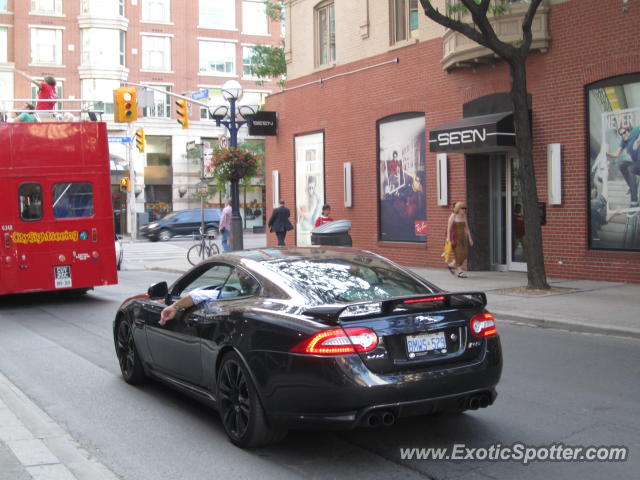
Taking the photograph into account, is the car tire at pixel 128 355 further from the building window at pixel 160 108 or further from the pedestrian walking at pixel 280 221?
the building window at pixel 160 108

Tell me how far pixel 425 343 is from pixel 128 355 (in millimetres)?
3725

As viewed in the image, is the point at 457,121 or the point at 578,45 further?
the point at 457,121

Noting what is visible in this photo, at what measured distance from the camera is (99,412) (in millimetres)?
6805

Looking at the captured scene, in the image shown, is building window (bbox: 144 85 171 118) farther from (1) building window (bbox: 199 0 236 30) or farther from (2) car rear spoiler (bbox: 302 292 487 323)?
(2) car rear spoiler (bbox: 302 292 487 323)

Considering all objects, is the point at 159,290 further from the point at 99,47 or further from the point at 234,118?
the point at 99,47

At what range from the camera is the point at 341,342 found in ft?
16.5

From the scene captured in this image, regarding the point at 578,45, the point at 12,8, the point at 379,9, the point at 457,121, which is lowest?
the point at 457,121

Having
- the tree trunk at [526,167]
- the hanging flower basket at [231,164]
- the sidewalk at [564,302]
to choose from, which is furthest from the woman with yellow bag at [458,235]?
the hanging flower basket at [231,164]

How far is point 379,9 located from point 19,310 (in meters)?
12.3

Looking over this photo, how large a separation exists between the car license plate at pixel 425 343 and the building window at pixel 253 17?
54574mm

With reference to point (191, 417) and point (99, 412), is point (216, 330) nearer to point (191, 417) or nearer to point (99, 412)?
point (191, 417)

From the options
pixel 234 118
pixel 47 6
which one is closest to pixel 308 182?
pixel 234 118

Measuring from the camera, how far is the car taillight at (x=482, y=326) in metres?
Answer: 5.54

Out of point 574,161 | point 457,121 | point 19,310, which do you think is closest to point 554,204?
point 574,161
